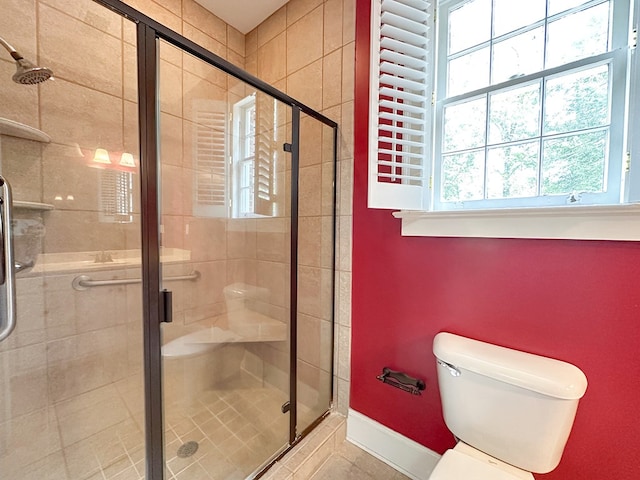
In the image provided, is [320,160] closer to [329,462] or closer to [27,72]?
[27,72]

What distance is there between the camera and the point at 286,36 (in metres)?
1.75

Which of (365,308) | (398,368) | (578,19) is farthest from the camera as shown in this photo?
(365,308)

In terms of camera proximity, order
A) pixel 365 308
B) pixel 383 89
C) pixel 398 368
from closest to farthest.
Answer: pixel 383 89 < pixel 398 368 < pixel 365 308

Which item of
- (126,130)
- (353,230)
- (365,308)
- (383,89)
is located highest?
(383,89)

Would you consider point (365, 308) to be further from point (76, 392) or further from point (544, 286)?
point (76, 392)

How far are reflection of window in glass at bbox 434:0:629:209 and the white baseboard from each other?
45.1 inches

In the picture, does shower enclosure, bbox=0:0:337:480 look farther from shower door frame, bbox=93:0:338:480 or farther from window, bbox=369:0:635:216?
window, bbox=369:0:635:216

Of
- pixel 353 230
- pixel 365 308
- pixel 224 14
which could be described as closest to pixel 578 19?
pixel 353 230

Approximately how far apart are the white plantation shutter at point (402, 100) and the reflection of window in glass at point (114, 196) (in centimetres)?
109

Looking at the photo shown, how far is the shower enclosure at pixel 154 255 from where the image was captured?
1.03m

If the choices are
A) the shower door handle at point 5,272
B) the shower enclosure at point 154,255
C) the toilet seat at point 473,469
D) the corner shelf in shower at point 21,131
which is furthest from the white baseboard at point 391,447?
the corner shelf in shower at point 21,131

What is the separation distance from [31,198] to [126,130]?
1.55 ft

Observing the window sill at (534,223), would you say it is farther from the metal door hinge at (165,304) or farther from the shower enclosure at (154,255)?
the metal door hinge at (165,304)

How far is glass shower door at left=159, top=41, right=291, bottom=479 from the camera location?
1.20m
